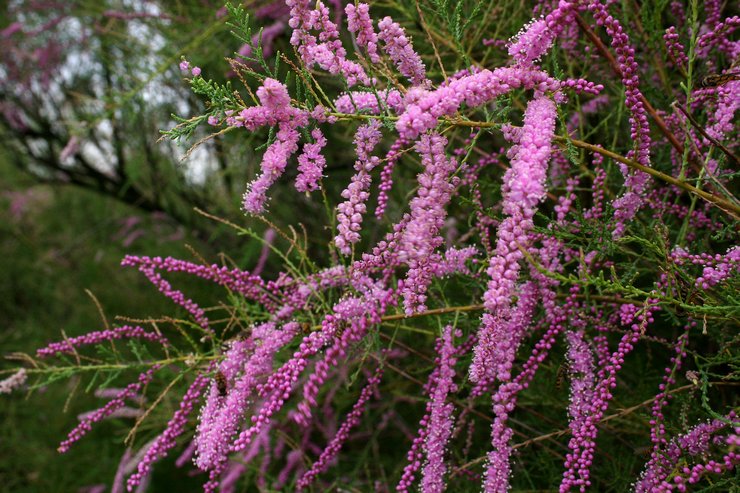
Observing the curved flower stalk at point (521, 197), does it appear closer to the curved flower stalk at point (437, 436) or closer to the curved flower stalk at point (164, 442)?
the curved flower stalk at point (437, 436)

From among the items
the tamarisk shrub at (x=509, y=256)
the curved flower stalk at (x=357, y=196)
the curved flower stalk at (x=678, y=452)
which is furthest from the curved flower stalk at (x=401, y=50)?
the curved flower stalk at (x=678, y=452)

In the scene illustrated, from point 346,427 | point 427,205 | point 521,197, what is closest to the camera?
point 521,197

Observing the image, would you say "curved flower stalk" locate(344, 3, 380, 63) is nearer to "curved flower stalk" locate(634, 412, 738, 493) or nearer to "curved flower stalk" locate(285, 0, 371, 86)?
"curved flower stalk" locate(285, 0, 371, 86)

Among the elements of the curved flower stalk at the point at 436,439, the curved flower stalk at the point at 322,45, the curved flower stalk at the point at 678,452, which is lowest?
the curved flower stalk at the point at 436,439

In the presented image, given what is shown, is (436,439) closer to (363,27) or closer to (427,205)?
(427,205)

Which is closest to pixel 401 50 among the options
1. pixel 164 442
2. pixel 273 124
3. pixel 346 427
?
pixel 273 124

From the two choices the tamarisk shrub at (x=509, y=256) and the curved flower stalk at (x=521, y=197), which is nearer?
the curved flower stalk at (x=521, y=197)

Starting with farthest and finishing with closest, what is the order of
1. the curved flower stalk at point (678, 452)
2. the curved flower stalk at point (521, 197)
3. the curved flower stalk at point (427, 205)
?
the curved flower stalk at point (678, 452) → the curved flower stalk at point (427, 205) → the curved flower stalk at point (521, 197)

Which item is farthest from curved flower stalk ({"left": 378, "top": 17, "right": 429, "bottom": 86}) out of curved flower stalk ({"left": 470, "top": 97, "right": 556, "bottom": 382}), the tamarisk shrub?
curved flower stalk ({"left": 470, "top": 97, "right": 556, "bottom": 382})

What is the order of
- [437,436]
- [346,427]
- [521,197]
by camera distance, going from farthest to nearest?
[346,427]
[437,436]
[521,197]

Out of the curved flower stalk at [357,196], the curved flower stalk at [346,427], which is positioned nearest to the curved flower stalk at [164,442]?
the curved flower stalk at [346,427]

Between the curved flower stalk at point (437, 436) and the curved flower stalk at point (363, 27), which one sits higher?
the curved flower stalk at point (363, 27)

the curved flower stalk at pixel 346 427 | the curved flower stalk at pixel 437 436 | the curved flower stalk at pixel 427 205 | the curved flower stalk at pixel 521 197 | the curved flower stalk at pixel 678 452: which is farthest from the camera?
the curved flower stalk at pixel 346 427

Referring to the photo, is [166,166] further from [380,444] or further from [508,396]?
[508,396]
